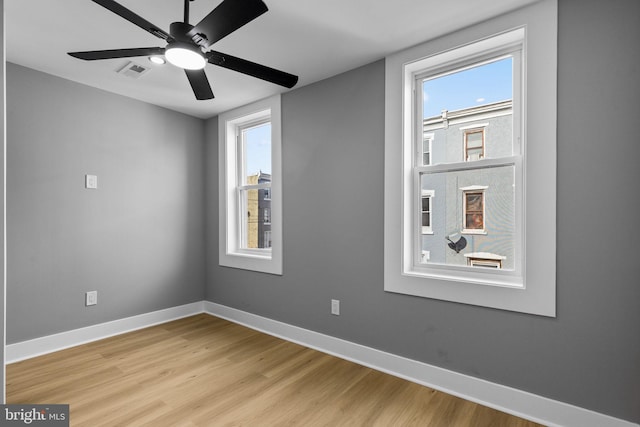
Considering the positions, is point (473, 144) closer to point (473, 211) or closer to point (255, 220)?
point (473, 211)

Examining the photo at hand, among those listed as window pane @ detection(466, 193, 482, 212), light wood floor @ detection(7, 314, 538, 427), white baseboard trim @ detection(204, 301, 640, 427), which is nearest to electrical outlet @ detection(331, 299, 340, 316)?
white baseboard trim @ detection(204, 301, 640, 427)

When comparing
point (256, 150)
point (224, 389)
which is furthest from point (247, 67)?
point (224, 389)

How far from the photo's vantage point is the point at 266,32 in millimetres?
2184

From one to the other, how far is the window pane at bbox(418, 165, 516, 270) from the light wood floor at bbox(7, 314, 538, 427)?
0.94 m

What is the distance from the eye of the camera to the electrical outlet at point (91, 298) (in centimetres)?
302

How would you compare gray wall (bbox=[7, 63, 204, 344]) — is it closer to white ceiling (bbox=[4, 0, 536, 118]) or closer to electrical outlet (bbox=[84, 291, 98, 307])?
electrical outlet (bbox=[84, 291, 98, 307])

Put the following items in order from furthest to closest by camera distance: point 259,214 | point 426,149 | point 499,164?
point 259,214 → point 426,149 → point 499,164

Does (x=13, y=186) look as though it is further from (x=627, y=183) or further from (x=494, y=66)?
(x=627, y=183)

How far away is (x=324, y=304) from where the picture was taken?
286 centimetres

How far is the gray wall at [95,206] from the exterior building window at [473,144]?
2.99 m

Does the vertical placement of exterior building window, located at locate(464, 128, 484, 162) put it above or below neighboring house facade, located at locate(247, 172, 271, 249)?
above

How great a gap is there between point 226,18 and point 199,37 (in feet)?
0.68

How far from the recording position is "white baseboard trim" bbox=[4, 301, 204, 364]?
2.64m

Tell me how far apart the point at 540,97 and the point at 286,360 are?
2523 millimetres
